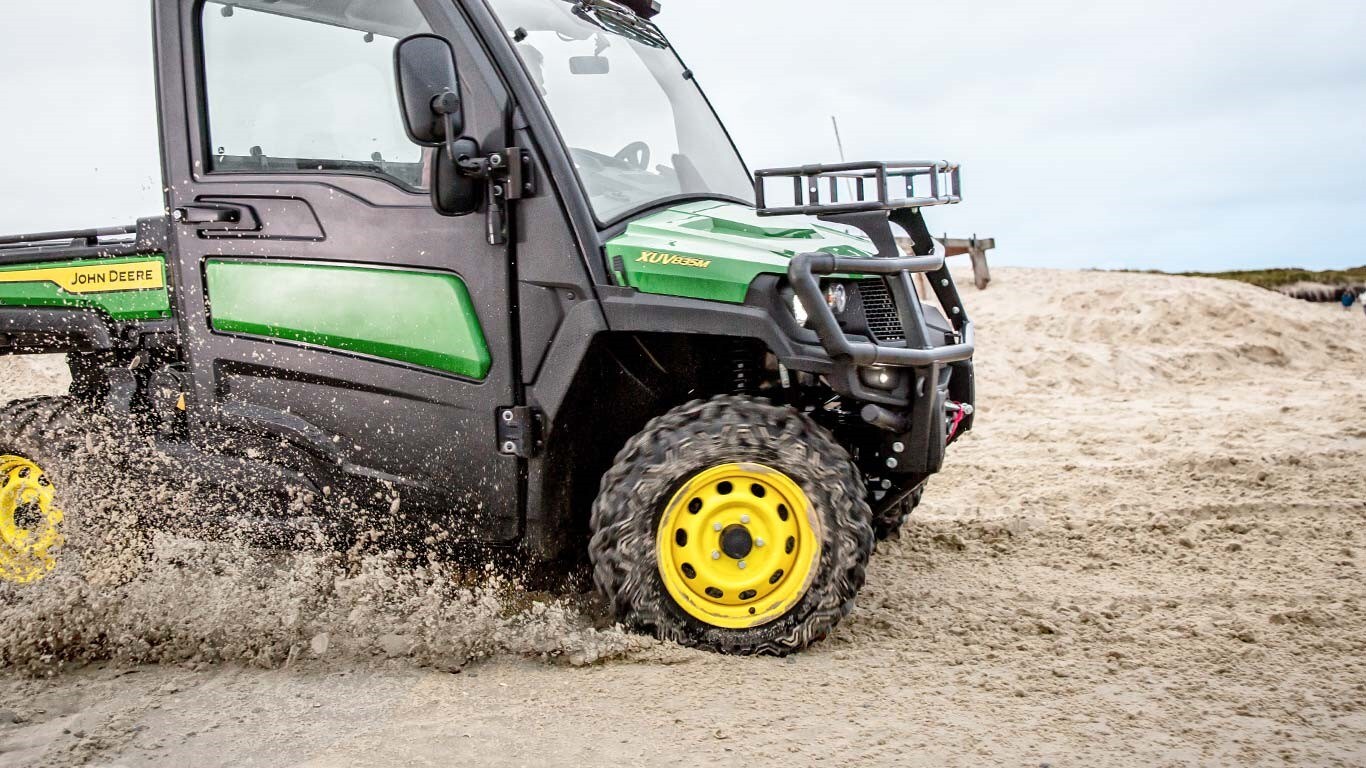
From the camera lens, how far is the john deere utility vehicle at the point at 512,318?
3.69 metres

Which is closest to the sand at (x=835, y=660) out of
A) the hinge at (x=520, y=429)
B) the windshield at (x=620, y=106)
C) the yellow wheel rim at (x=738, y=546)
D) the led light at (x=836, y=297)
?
the yellow wheel rim at (x=738, y=546)

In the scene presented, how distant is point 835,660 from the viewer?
375 cm

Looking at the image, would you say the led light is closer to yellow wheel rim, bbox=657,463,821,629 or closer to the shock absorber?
the shock absorber

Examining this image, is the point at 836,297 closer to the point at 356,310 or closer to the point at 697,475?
the point at 697,475

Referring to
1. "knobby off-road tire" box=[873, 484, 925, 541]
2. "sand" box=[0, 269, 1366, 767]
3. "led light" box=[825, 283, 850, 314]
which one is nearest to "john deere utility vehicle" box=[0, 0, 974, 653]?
"led light" box=[825, 283, 850, 314]

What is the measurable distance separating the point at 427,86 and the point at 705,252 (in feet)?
3.33

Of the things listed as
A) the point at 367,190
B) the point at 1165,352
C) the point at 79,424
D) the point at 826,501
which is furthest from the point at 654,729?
the point at 1165,352

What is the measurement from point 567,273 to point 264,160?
139 cm

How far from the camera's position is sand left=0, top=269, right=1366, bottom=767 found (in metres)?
3.16

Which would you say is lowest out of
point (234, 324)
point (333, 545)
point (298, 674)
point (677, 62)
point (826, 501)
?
Answer: point (298, 674)

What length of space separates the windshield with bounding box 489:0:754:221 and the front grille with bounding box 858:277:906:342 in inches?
33.9

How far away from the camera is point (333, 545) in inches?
172

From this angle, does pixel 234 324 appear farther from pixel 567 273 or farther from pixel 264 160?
pixel 567 273

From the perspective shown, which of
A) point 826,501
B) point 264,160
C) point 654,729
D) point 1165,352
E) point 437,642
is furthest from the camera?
point 1165,352
